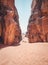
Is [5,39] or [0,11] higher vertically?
[0,11]

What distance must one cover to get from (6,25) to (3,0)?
20.9 ft

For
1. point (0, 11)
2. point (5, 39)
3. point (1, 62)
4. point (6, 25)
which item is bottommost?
point (1, 62)

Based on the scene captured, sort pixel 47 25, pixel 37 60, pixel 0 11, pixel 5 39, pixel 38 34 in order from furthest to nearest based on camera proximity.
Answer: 1. pixel 38 34
2. pixel 47 25
3. pixel 0 11
4. pixel 5 39
5. pixel 37 60

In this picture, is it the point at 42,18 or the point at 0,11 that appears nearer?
the point at 0,11

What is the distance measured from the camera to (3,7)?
2627 cm

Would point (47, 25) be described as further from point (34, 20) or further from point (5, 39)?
point (5, 39)

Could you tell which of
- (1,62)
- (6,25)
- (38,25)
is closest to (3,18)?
(6,25)

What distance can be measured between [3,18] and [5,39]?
14.0ft

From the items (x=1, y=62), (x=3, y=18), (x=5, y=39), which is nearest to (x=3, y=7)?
(x=3, y=18)

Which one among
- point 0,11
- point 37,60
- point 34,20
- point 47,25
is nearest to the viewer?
point 37,60

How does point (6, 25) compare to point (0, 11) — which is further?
point (0, 11)

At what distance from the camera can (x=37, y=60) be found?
10.0 meters

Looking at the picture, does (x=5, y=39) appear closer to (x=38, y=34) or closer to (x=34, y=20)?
(x=38, y=34)

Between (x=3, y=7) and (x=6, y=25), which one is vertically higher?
(x=3, y=7)
